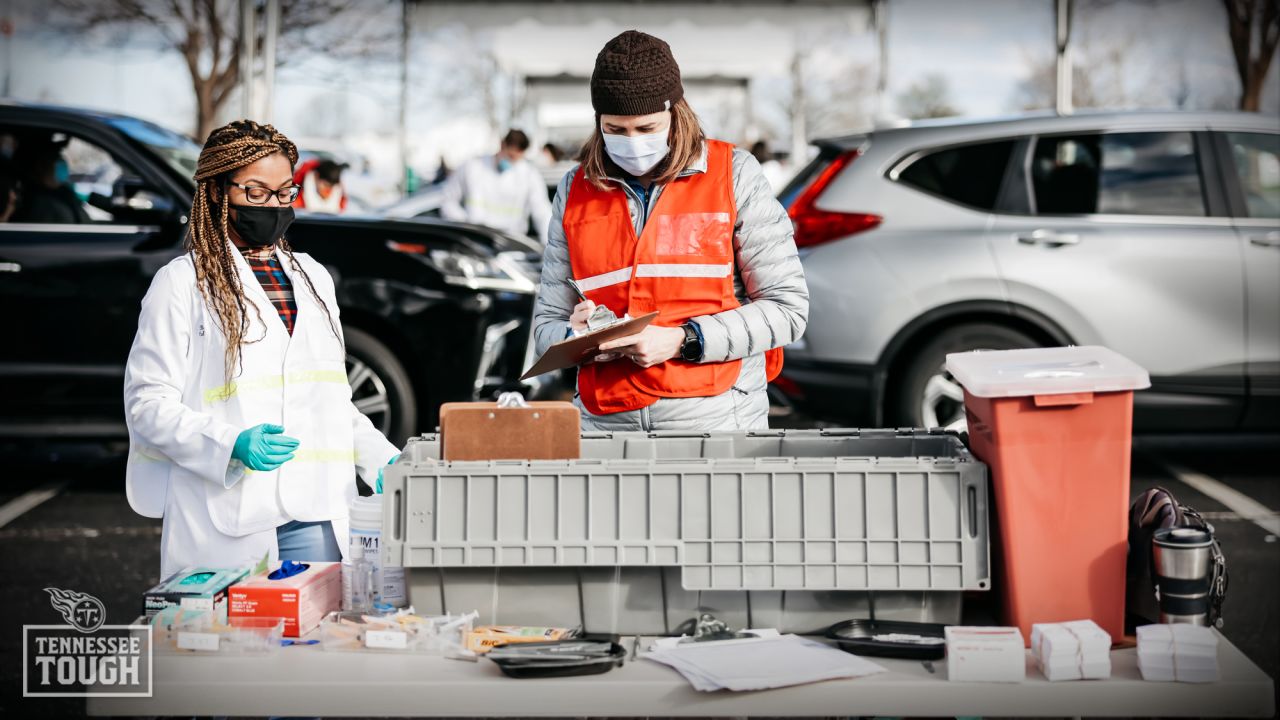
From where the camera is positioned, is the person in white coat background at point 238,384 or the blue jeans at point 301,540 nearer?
the person in white coat background at point 238,384

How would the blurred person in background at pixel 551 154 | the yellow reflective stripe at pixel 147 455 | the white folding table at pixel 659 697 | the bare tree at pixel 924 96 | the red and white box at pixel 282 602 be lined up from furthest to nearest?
the bare tree at pixel 924 96, the blurred person in background at pixel 551 154, the yellow reflective stripe at pixel 147 455, the red and white box at pixel 282 602, the white folding table at pixel 659 697

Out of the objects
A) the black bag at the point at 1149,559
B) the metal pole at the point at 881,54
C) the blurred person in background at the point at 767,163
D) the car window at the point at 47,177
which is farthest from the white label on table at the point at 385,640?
the blurred person in background at the point at 767,163

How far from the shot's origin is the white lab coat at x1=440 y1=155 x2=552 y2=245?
453 inches

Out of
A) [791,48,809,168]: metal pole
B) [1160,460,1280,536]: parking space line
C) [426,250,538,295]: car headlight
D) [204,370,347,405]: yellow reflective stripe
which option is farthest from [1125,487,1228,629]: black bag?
[791,48,809,168]: metal pole

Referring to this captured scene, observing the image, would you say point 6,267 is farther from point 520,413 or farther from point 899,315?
point 520,413

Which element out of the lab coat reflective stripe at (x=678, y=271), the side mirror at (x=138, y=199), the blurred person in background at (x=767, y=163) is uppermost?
the blurred person in background at (x=767, y=163)

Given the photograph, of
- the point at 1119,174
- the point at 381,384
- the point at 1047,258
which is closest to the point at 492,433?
the point at 381,384

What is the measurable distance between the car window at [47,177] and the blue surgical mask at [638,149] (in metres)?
4.58

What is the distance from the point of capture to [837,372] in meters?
7.09

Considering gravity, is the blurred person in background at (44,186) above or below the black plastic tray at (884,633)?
above

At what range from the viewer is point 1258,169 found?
23.6 feet

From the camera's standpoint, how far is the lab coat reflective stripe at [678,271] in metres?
3.10

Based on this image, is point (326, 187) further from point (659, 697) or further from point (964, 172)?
point (659, 697)

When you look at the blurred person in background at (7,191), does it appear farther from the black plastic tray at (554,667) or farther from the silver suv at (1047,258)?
the black plastic tray at (554,667)
